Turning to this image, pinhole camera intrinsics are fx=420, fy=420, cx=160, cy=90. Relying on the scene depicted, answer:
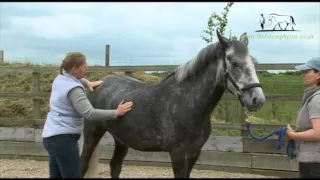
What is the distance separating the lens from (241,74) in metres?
3.50

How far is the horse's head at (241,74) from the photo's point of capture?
334 centimetres

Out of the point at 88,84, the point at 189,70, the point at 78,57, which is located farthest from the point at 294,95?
the point at 78,57

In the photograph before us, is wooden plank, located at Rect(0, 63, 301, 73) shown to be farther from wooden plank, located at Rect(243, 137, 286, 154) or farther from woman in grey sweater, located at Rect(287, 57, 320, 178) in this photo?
woman in grey sweater, located at Rect(287, 57, 320, 178)

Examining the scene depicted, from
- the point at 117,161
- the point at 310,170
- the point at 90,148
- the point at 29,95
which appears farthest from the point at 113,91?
the point at 29,95

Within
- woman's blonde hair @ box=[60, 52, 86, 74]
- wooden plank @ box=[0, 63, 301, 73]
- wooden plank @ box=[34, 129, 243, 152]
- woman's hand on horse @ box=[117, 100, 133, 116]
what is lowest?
wooden plank @ box=[34, 129, 243, 152]

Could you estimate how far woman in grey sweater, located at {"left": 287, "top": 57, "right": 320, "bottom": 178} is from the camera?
2994 mm

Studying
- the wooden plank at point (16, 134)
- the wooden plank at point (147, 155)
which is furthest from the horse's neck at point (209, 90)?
the wooden plank at point (16, 134)

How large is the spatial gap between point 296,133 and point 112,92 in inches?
91.6

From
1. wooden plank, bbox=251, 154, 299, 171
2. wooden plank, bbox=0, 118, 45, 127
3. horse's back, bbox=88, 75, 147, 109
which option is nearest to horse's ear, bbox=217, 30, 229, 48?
horse's back, bbox=88, 75, 147, 109

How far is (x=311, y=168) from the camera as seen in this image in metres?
3.05

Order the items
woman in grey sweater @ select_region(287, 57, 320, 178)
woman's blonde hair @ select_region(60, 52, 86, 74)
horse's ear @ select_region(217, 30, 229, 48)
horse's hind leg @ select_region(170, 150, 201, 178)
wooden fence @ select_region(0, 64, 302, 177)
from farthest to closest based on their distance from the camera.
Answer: wooden fence @ select_region(0, 64, 302, 177), horse's hind leg @ select_region(170, 150, 201, 178), horse's ear @ select_region(217, 30, 229, 48), woman's blonde hair @ select_region(60, 52, 86, 74), woman in grey sweater @ select_region(287, 57, 320, 178)

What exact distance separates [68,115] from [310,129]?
73.7 inches

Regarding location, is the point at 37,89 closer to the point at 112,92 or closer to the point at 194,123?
the point at 112,92

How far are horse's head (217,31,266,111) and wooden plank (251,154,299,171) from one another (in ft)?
9.68
